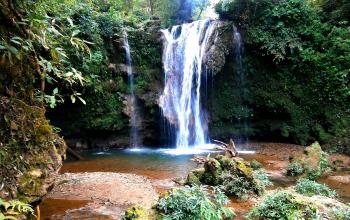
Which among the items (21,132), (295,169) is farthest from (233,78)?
(21,132)

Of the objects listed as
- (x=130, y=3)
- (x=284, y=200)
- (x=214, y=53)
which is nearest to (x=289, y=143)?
(x=214, y=53)

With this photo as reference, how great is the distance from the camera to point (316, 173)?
10.0 metres

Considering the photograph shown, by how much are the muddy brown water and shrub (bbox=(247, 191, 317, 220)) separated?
55 centimetres

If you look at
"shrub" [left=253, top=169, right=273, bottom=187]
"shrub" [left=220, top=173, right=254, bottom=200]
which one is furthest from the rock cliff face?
"shrub" [left=253, top=169, right=273, bottom=187]

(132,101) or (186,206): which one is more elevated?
(132,101)

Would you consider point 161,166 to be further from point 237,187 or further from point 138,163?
point 237,187

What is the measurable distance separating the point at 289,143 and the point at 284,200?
34.3ft

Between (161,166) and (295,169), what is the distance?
4231 mm

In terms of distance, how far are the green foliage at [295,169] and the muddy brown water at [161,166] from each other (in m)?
0.25

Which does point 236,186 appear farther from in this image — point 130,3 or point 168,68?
point 130,3

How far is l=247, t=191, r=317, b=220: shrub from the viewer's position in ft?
18.7

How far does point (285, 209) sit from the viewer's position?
5.74 m

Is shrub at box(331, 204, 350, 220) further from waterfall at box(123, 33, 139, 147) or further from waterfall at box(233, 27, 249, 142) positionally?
waterfall at box(123, 33, 139, 147)

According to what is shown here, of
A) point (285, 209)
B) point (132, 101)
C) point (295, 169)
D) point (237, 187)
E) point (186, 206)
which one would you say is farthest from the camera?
point (132, 101)
